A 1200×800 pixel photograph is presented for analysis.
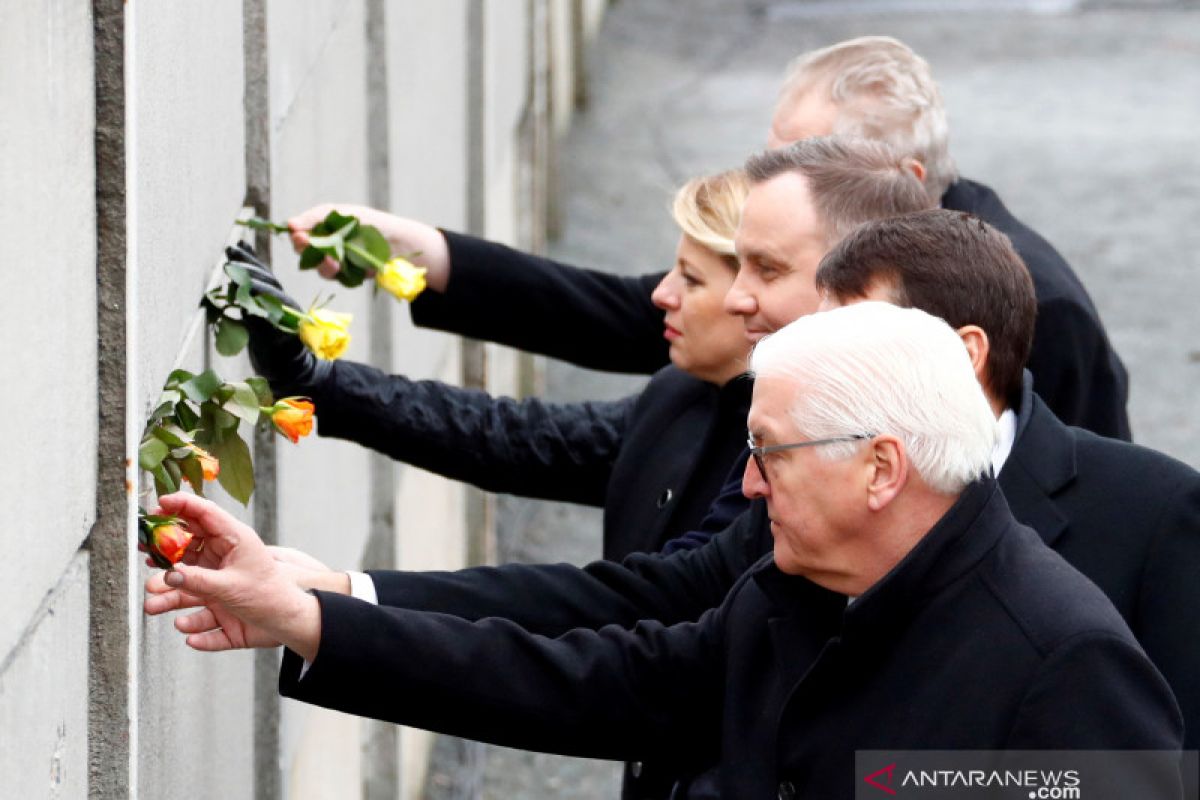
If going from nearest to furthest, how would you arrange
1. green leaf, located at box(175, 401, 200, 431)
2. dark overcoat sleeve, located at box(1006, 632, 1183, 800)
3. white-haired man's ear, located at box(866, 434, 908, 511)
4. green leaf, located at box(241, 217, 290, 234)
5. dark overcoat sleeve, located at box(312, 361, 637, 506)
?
1. dark overcoat sleeve, located at box(1006, 632, 1183, 800)
2. white-haired man's ear, located at box(866, 434, 908, 511)
3. green leaf, located at box(175, 401, 200, 431)
4. green leaf, located at box(241, 217, 290, 234)
5. dark overcoat sleeve, located at box(312, 361, 637, 506)

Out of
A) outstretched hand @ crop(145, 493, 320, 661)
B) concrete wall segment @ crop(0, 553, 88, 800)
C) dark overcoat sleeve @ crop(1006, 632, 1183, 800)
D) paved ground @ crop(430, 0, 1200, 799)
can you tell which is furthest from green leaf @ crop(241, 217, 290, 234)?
paved ground @ crop(430, 0, 1200, 799)

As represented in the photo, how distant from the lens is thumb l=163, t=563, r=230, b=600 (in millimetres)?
2375

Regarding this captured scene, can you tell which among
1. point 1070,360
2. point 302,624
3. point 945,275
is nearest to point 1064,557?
point 945,275

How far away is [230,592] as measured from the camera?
2398 millimetres

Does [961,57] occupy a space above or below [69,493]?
above

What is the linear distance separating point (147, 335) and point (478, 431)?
4.05 feet

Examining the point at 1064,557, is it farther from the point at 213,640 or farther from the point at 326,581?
the point at 213,640

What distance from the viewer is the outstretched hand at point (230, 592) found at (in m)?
2.40

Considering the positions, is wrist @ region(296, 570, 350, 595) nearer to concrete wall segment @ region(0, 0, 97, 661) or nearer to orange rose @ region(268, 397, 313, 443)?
orange rose @ region(268, 397, 313, 443)

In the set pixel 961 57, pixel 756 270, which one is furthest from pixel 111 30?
pixel 961 57

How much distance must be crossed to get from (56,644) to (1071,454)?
4.76 ft

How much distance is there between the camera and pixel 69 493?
6.93 ft

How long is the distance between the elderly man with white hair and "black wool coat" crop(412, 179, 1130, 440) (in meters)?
1.27

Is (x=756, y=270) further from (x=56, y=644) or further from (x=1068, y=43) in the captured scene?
(x=1068, y=43)
